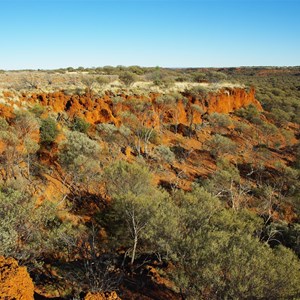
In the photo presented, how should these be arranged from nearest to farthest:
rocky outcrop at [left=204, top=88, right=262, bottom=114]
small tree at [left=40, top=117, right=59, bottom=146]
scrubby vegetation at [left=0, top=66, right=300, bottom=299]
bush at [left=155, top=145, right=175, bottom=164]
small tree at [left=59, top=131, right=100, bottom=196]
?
scrubby vegetation at [left=0, top=66, right=300, bottom=299]
small tree at [left=59, top=131, right=100, bottom=196]
small tree at [left=40, top=117, right=59, bottom=146]
bush at [left=155, top=145, right=175, bottom=164]
rocky outcrop at [left=204, top=88, right=262, bottom=114]

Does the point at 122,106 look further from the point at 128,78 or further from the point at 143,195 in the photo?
the point at 143,195

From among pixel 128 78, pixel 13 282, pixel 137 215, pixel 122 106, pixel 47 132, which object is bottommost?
pixel 137 215

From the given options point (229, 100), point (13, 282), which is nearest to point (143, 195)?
point (13, 282)

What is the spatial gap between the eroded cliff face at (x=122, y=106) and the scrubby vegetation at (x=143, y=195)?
0.55 ft

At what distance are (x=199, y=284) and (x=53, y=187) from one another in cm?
1390

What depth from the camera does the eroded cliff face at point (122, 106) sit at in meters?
31.5

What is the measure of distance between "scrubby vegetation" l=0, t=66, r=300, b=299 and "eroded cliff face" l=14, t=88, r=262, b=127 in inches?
6.6

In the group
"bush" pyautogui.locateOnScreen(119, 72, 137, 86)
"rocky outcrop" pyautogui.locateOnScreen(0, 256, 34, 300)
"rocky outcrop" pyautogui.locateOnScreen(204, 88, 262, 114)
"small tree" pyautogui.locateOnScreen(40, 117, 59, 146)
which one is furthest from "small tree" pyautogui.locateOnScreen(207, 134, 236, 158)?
"rocky outcrop" pyautogui.locateOnScreen(0, 256, 34, 300)

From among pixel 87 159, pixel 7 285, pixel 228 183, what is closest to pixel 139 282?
pixel 7 285

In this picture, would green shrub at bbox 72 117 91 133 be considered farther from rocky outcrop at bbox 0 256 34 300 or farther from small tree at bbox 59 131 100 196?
rocky outcrop at bbox 0 256 34 300

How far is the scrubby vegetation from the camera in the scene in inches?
479

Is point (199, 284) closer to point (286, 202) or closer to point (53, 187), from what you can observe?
point (53, 187)

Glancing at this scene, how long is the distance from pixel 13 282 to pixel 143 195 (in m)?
10.9

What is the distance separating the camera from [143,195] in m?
18.5
